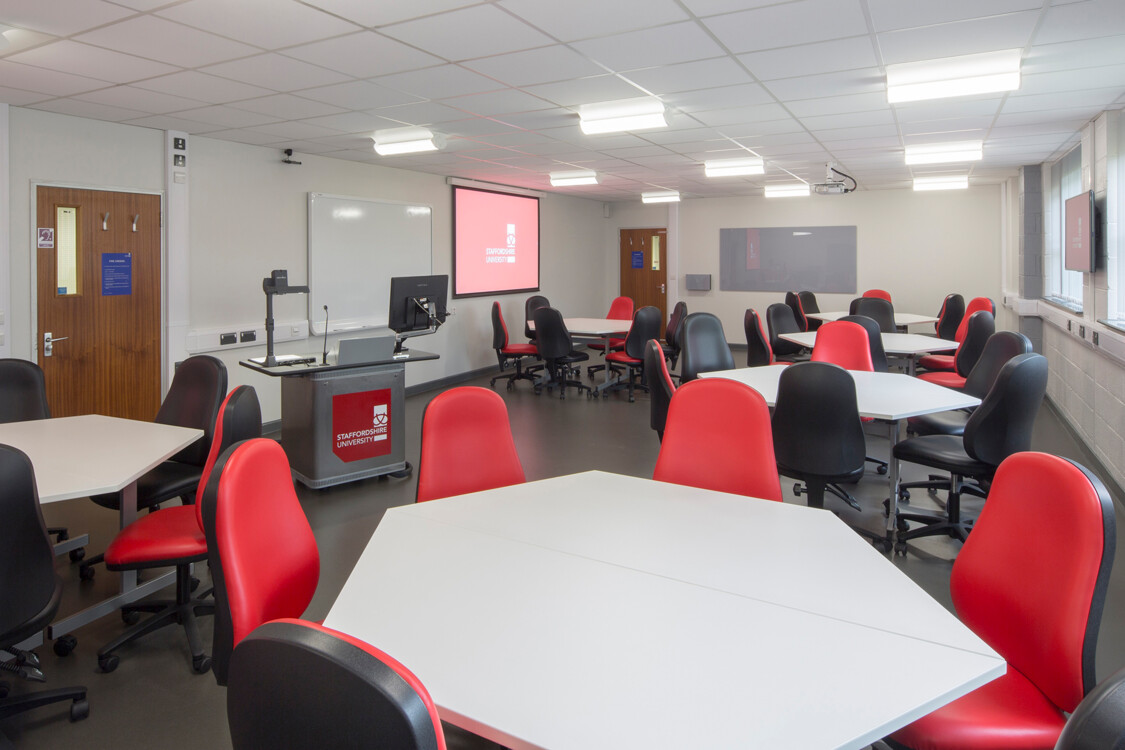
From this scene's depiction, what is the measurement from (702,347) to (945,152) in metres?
3.70

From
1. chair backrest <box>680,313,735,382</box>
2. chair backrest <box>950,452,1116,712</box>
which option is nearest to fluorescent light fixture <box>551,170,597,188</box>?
chair backrest <box>680,313,735,382</box>

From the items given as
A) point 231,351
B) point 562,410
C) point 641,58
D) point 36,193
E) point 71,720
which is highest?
point 641,58

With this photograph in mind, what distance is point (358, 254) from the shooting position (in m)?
7.35

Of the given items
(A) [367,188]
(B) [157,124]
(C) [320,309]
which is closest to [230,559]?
(B) [157,124]

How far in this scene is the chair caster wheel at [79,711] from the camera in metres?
2.33

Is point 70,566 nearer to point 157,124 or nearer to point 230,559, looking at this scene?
point 230,559

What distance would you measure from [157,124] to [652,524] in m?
5.22

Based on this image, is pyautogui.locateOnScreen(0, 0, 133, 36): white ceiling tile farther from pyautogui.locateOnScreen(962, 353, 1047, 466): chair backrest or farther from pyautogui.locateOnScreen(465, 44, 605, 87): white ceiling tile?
pyautogui.locateOnScreen(962, 353, 1047, 466): chair backrest

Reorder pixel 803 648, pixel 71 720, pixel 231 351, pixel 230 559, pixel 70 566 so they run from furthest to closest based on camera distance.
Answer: pixel 231 351 → pixel 70 566 → pixel 71 720 → pixel 230 559 → pixel 803 648

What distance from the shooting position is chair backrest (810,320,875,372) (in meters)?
5.15

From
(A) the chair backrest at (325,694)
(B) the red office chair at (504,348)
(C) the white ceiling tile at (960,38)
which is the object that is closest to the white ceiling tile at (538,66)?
(C) the white ceiling tile at (960,38)

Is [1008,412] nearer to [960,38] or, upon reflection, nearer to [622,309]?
[960,38]

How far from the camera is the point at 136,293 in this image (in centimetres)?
541

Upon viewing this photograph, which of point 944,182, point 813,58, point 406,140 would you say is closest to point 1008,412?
point 813,58
